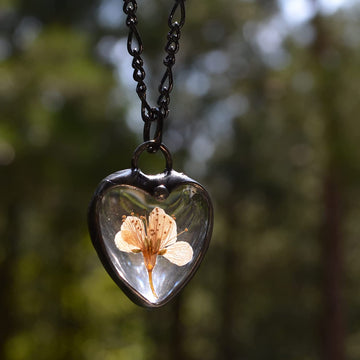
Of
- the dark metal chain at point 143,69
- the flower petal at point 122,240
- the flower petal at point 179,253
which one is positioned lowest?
the flower petal at point 179,253

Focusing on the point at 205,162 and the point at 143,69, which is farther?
the point at 205,162

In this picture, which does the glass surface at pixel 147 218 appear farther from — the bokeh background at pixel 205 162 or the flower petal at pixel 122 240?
the bokeh background at pixel 205 162

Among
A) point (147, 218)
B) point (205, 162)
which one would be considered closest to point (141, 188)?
point (147, 218)

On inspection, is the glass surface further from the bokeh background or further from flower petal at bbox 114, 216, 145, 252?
the bokeh background

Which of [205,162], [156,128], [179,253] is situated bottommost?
[179,253]

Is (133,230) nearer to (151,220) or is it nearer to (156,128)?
(151,220)

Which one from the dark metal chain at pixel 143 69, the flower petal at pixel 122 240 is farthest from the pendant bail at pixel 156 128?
the flower petal at pixel 122 240

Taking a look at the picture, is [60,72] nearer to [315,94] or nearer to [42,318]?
[315,94]
